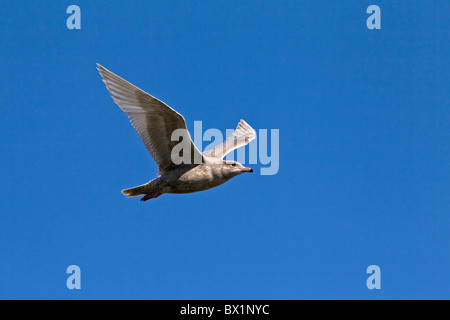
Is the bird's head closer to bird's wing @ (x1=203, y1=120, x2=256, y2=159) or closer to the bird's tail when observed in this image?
bird's wing @ (x1=203, y1=120, x2=256, y2=159)

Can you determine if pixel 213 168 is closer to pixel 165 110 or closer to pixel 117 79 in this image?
pixel 165 110

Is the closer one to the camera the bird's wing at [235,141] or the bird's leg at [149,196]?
the bird's leg at [149,196]

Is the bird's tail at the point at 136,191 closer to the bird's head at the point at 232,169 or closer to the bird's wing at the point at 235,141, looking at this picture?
the bird's head at the point at 232,169

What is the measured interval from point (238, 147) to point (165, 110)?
11.2 ft

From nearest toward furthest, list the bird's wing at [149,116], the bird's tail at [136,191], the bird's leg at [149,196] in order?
the bird's wing at [149,116]
the bird's tail at [136,191]
the bird's leg at [149,196]

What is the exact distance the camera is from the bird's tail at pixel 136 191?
35.5ft

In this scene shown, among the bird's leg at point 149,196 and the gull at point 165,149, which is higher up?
the gull at point 165,149

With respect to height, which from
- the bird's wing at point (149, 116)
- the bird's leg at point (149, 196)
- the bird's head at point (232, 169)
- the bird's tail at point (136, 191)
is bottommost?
the bird's leg at point (149, 196)

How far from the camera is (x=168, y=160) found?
1085 cm

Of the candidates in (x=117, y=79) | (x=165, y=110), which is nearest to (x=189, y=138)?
(x=165, y=110)

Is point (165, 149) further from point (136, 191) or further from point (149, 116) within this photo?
point (136, 191)

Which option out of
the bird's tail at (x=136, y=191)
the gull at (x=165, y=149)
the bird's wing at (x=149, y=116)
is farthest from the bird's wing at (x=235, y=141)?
the bird's tail at (x=136, y=191)

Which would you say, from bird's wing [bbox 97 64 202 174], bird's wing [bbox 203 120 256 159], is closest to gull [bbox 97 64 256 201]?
bird's wing [bbox 97 64 202 174]
